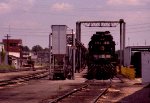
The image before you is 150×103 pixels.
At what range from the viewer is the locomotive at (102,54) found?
35750 millimetres

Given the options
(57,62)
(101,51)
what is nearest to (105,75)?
(101,51)

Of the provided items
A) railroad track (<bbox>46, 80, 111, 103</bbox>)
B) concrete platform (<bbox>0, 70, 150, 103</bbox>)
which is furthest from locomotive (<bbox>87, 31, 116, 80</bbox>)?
railroad track (<bbox>46, 80, 111, 103</bbox>)

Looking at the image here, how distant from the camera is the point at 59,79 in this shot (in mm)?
37094

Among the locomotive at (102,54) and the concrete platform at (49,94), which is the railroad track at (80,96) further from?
the locomotive at (102,54)

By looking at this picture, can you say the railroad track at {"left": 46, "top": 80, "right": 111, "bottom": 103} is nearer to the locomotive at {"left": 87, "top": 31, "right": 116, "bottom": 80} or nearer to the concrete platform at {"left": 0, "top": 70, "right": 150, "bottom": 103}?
the concrete platform at {"left": 0, "top": 70, "right": 150, "bottom": 103}

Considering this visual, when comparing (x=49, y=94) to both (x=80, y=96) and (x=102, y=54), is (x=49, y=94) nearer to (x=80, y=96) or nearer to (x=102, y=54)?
(x=80, y=96)

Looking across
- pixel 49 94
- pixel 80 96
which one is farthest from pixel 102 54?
pixel 80 96

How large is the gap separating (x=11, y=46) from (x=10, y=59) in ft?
134

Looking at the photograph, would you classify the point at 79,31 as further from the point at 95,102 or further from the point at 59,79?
the point at 95,102

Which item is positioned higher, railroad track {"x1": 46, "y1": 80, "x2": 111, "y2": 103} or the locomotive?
the locomotive

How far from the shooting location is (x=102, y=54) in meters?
35.8

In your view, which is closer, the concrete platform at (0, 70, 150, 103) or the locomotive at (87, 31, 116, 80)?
the concrete platform at (0, 70, 150, 103)

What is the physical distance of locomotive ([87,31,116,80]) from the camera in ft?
117

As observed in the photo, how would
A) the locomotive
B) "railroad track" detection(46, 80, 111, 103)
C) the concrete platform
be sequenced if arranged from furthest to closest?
the locomotive, the concrete platform, "railroad track" detection(46, 80, 111, 103)
